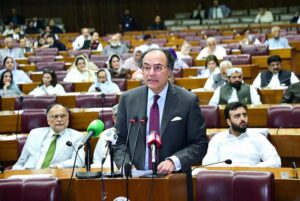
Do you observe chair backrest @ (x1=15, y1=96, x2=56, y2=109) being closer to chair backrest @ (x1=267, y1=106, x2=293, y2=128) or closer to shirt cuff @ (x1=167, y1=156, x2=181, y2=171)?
chair backrest @ (x1=267, y1=106, x2=293, y2=128)

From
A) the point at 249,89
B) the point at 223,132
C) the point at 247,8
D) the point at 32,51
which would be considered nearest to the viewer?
the point at 223,132

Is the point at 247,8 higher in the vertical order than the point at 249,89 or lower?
higher

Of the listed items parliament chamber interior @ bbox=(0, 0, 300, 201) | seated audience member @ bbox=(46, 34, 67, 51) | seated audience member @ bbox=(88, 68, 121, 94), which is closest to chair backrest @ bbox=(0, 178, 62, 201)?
parliament chamber interior @ bbox=(0, 0, 300, 201)

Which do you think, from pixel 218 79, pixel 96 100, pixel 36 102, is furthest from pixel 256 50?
pixel 36 102

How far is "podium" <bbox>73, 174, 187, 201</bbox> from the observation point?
2.92 metres

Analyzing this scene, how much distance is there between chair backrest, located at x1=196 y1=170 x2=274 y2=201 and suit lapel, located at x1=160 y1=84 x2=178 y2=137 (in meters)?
0.74

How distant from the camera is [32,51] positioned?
48.2 feet

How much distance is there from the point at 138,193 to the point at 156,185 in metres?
0.09

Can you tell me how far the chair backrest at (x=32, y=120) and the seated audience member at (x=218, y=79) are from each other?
2.77m

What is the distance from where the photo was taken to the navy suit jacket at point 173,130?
329cm

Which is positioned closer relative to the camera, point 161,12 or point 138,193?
point 138,193

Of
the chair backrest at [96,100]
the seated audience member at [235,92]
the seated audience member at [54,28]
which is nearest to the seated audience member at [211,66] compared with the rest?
the seated audience member at [235,92]

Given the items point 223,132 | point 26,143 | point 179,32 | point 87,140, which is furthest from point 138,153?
point 179,32

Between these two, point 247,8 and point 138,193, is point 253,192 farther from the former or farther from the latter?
point 247,8
